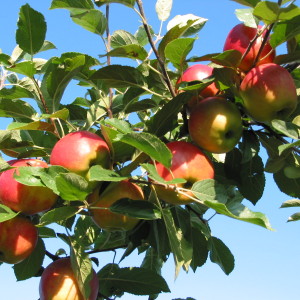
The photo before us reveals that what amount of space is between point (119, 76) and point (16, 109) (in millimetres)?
400

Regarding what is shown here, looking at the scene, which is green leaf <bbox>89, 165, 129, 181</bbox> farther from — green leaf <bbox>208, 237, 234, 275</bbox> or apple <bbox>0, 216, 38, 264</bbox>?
green leaf <bbox>208, 237, 234, 275</bbox>

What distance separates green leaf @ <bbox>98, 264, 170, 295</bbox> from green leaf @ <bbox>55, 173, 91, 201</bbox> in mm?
690

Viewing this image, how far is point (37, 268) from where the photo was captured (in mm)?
2100

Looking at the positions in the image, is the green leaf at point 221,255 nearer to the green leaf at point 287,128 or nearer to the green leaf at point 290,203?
the green leaf at point 290,203

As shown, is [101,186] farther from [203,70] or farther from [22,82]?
[22,82]

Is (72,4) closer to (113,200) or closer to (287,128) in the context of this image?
(113,200)

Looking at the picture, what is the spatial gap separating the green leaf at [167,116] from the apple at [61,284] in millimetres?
633

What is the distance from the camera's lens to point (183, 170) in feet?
5.34

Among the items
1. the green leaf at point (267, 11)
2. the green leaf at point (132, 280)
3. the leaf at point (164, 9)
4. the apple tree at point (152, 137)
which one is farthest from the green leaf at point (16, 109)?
the green leaf at point (267, 11)

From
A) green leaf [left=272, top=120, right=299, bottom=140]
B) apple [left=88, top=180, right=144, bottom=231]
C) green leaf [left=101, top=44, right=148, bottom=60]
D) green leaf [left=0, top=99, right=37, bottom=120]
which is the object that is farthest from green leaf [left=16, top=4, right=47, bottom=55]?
green leaf [left=272, top=120, right=299, bottom=140]

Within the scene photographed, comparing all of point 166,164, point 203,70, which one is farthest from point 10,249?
point 203,70

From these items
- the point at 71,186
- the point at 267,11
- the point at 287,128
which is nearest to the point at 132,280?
the point at 71,186

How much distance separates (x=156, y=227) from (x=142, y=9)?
78cm

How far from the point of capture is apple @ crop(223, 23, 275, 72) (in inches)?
67.3
